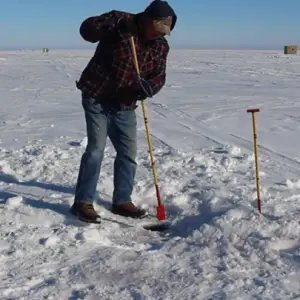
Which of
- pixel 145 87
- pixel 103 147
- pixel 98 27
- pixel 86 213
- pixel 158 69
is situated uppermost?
pixel 98 27

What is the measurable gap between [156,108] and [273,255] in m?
7.63

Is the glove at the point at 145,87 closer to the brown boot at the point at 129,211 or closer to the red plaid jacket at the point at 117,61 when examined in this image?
the red plaid jacket at the point at 117,61

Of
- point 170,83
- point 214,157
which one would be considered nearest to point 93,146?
point 214,157

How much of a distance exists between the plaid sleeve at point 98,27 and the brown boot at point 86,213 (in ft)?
4.65

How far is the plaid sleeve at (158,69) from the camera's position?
4230 mm

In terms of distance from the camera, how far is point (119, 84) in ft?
13.7

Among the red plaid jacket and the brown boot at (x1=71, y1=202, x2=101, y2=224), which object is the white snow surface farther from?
the red plaid jacket

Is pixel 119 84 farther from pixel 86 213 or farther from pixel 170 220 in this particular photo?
pixel 170 220

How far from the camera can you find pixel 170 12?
A: 12.8 feet

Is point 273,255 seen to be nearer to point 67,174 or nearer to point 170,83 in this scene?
point 67,174

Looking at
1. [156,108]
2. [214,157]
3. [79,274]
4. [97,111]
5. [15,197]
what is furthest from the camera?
[156,108]

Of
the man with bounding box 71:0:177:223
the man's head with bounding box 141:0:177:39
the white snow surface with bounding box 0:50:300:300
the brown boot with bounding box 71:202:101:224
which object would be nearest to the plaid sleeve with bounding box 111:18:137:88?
the man with bounding box 71:0:177:223

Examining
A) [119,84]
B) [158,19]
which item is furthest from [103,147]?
[158,19]

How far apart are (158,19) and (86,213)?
172cm
